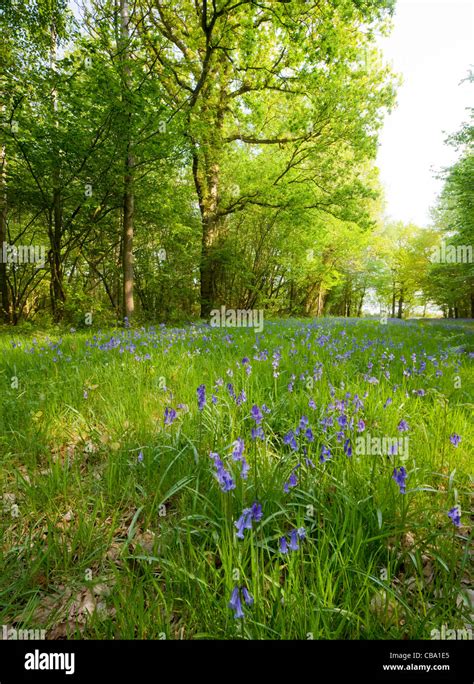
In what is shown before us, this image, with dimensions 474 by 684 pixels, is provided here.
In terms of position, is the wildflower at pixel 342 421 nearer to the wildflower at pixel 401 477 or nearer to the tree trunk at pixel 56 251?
the wildflower at pixel 401 477

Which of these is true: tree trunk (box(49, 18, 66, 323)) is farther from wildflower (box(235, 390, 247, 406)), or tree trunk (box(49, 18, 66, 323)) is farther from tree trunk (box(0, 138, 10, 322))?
wildflower (box(235, 390, 247, 406))

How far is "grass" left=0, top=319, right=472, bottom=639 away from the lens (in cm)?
120

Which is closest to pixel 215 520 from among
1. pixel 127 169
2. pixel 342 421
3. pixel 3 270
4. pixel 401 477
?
pixel 401 477

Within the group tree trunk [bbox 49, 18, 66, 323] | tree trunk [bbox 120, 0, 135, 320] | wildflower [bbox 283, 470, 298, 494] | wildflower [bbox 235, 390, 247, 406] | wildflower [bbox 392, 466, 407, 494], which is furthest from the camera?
tree trunk [bbox 49, 18, 66, 323]

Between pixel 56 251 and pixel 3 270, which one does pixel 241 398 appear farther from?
pixel 3 270

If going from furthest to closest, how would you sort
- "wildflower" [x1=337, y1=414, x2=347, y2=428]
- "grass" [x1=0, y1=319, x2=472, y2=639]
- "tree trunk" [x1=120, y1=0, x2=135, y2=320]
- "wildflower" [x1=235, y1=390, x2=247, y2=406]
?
"tree trunk" [x1=120, y1=0, x2=135, y2=320] < "wildflower" [x1=235, y1=390, x2=247, y2=406] < "wildflower" [x1=337, y1=414, x2=347, y2=428] < "grass" [x1=0, y1=319, x2=472, y2=639]

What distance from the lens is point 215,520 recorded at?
1.64m

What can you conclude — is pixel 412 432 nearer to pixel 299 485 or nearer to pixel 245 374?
pixel 299 485

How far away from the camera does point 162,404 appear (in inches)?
119

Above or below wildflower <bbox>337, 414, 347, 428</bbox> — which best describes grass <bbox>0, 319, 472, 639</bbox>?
below

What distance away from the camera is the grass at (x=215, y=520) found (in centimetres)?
120

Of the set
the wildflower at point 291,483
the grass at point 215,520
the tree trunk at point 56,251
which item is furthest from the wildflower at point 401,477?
the tree trunk at point 56,251

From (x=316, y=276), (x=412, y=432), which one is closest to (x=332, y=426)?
(x=412, y=432)

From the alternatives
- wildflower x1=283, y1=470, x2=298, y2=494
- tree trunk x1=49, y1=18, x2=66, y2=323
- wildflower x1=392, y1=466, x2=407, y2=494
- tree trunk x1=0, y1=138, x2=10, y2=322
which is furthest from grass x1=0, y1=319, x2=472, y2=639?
tree trunk x1=0, y1=138, x2=10, y2=322
